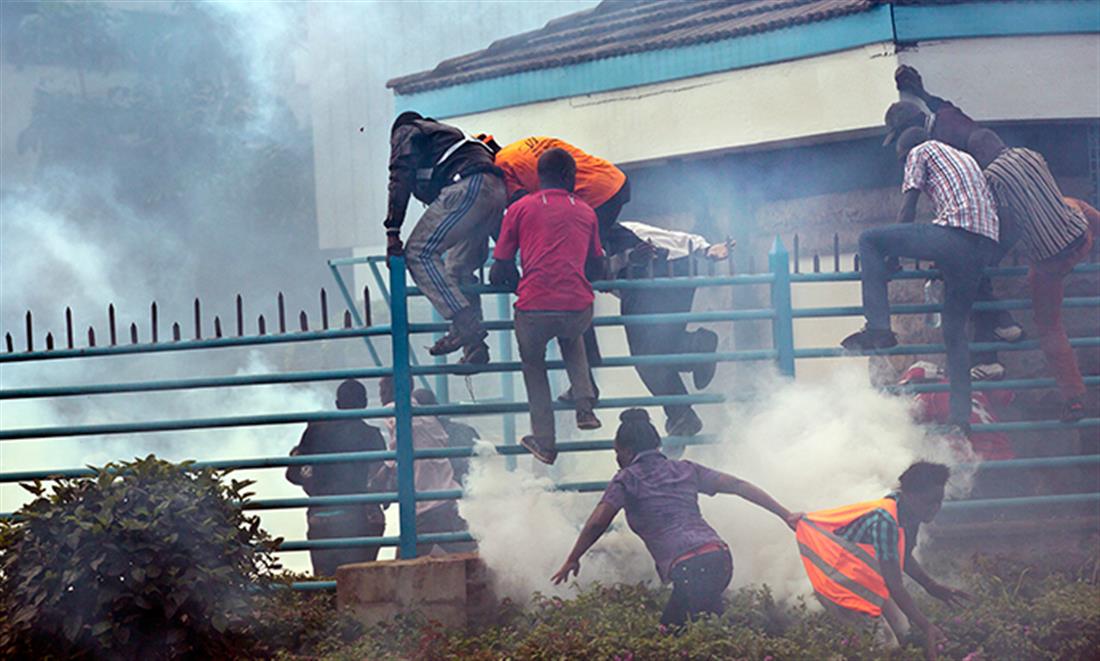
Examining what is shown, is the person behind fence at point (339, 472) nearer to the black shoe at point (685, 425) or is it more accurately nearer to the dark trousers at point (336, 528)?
the dark trousers at point (336, 528)

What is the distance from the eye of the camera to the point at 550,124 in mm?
13172

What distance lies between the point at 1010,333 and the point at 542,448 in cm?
314

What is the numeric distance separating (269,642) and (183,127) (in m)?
16.6

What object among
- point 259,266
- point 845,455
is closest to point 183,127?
point 259,266

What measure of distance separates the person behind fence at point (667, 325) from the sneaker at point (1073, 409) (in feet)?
7.21

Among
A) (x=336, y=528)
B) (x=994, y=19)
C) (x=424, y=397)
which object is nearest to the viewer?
(x=336, y=528)

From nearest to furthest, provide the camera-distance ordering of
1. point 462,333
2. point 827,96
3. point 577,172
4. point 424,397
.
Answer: point 462,333
point 577,172
point 424,397
point 827,96

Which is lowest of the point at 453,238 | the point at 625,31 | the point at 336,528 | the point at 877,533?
the point at 336,528

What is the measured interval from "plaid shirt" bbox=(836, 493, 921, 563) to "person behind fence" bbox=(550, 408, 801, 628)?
1.15ft

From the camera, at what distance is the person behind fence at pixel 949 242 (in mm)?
8078

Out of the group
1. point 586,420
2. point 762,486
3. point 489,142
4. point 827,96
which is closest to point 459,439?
point 586,420

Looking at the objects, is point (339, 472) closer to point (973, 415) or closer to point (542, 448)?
point (542, 448)

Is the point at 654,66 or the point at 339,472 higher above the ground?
the point at 654,66

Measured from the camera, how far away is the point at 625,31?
13.6 metres
